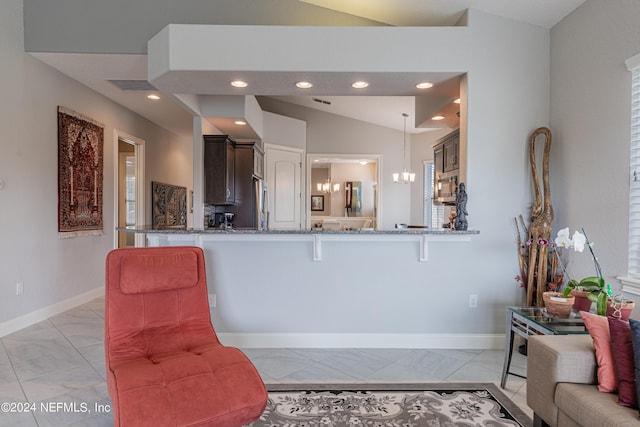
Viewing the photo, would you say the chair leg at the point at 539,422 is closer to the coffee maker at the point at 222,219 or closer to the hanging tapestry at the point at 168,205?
the coffee maker at the point at 222,219

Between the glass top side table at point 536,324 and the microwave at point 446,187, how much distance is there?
175cm

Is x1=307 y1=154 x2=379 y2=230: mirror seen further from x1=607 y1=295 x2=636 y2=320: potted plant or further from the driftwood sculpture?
x1=607 y1=295 x2=636 y2=320: potted plant

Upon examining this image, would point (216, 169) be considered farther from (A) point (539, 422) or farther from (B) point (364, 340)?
(A) point (539, 422)

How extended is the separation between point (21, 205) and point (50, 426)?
253 cm

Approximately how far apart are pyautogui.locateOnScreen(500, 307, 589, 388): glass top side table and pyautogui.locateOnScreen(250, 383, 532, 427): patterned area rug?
0.31 meters

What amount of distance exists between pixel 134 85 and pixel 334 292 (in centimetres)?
352

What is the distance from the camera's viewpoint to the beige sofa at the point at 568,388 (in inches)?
58.0

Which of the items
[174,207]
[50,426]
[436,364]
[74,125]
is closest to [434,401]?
[436,364]

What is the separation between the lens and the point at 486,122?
3.17m

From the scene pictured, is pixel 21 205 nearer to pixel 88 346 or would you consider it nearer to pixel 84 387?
pixel 88 346

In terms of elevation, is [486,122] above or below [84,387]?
above

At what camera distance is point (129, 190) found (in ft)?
22.5

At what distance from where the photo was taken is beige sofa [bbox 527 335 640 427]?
4.83 ft

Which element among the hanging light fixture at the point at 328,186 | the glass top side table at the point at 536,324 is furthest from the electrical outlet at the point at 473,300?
the hanging light fixture at the point at 328,186
